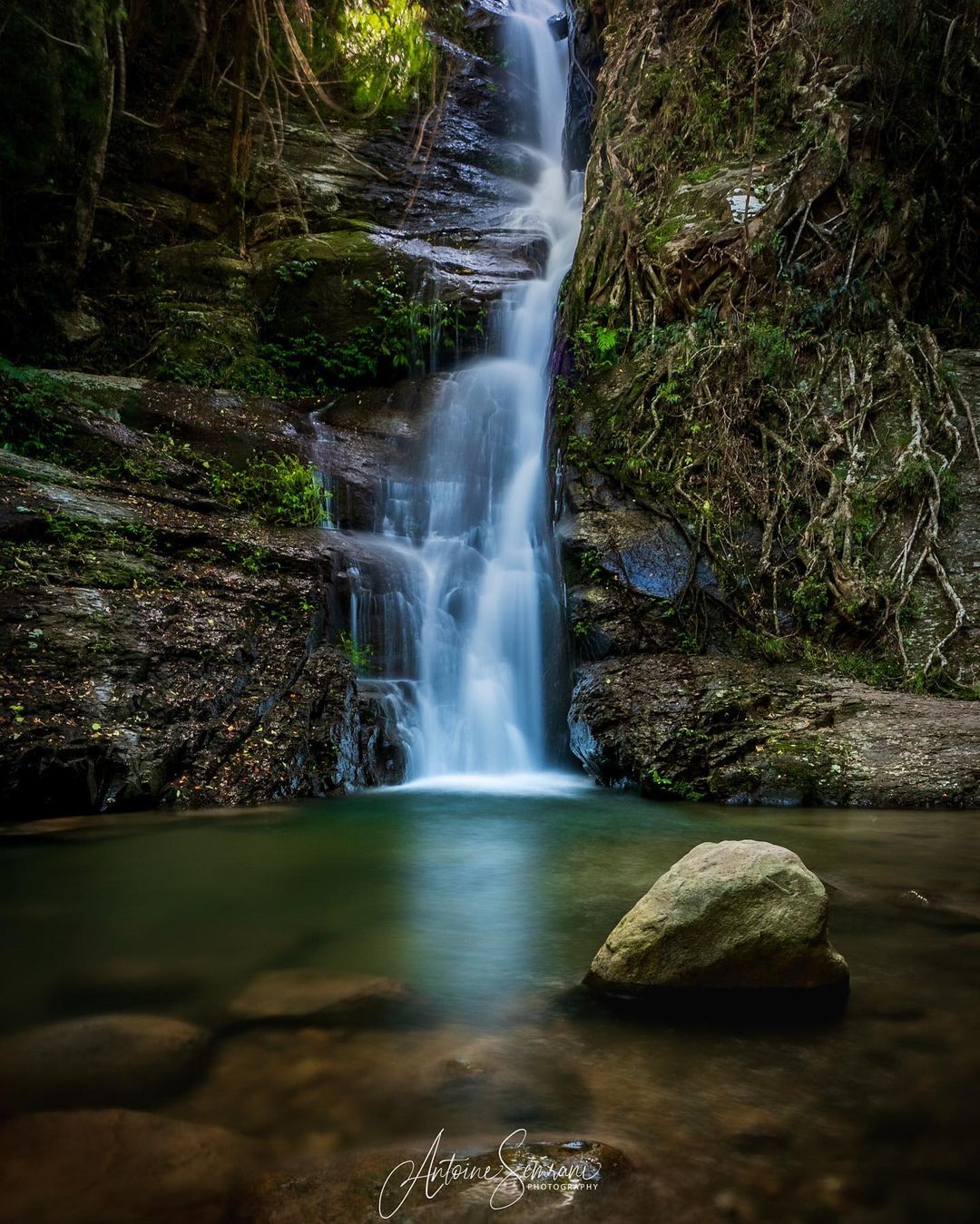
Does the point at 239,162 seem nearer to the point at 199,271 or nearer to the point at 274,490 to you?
the point at 199,271

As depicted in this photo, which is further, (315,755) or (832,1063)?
(315,755)

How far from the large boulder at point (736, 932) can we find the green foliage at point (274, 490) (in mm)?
6478

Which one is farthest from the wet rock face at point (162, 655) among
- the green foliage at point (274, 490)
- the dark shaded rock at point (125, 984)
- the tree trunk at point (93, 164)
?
the tree trunk at point (93, 164)

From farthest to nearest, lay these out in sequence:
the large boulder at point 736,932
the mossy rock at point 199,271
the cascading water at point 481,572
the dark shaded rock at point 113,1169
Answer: the mossy rock at point 199,271
the cascading water at point 481,572
the large boulder at point 736,932
the dark shaded rock at point 113,1169

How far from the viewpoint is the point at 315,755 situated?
19.7 ft

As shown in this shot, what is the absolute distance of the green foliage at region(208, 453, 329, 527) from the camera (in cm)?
808

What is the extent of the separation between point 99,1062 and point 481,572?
22.1 ft

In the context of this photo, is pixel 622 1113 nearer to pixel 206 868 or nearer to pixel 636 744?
pixel 206 868

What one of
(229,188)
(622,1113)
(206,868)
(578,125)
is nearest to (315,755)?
(206,868)

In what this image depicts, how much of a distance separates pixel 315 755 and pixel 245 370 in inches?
290

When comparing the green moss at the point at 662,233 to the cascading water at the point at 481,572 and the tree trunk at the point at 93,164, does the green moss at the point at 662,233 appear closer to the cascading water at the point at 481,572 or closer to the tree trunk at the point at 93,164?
the cascading water at the point at 481,572

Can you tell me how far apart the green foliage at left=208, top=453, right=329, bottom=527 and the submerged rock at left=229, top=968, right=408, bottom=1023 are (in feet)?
19.7

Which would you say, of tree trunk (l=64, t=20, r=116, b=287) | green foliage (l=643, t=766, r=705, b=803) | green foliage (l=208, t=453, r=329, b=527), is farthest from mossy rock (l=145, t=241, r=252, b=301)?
green foliage (l=643, t=766, r=705, b=803)

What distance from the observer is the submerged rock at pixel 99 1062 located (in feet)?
5.93
